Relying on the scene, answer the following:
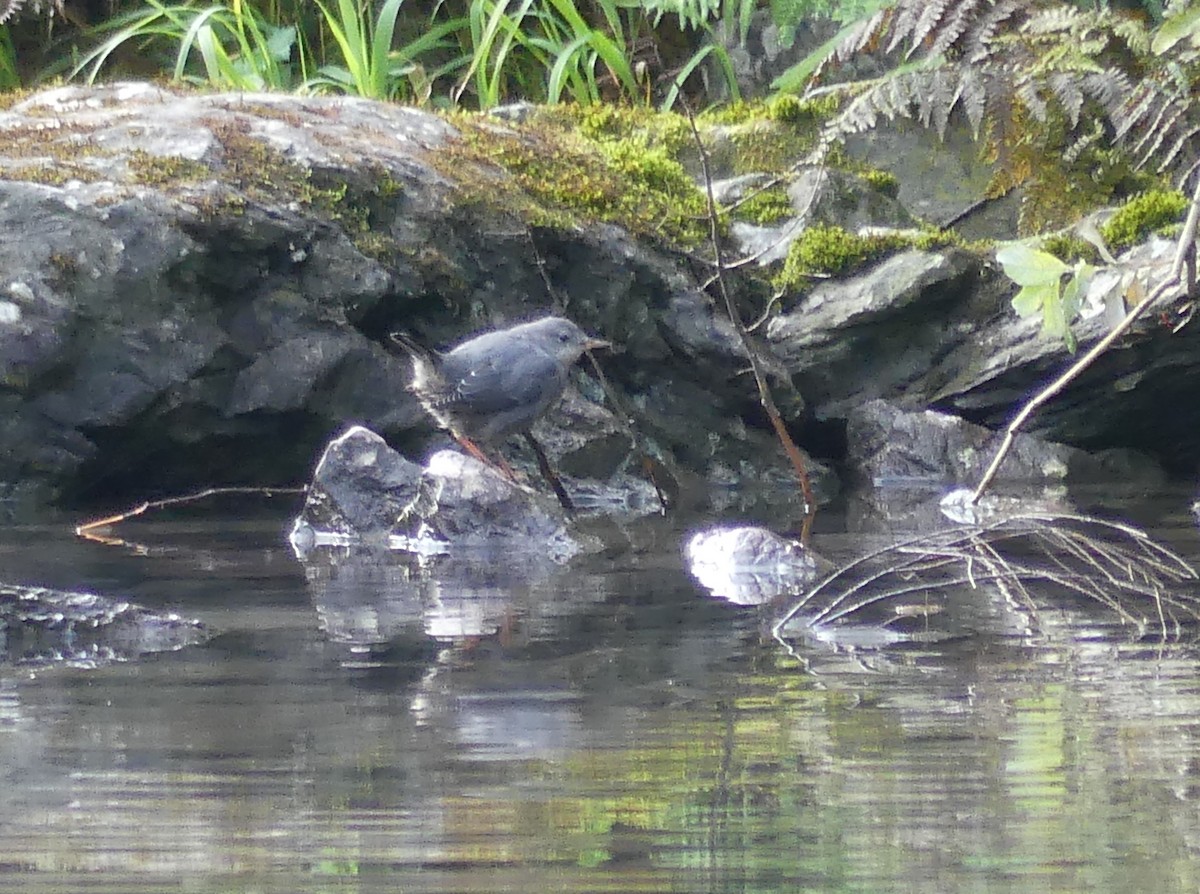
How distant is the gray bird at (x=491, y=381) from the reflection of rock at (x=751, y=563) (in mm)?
1220

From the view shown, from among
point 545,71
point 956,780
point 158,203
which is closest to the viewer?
point 956,780

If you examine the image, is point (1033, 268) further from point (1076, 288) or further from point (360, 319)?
point (360, 319)

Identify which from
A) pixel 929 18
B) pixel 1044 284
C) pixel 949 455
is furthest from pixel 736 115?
pixel 1044 284

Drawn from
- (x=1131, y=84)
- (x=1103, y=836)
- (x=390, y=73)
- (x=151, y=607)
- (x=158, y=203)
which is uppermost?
(x=390, y=73)

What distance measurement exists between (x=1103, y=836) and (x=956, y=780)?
0.98 feet

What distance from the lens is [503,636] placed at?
11.5ft

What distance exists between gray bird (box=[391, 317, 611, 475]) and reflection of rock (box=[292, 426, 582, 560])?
0.30 metres

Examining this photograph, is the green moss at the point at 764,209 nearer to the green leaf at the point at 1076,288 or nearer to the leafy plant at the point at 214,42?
the leafy plant at the point at 214,42

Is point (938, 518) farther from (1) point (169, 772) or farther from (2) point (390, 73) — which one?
(2) point (390, 73)

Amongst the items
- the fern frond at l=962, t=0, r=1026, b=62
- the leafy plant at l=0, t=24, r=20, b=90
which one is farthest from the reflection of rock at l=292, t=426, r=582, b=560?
the leafy plant at l=0, t=24, r=20, b=90

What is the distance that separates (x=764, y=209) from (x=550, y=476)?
1.90 metres

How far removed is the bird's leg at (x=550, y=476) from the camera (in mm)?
6398

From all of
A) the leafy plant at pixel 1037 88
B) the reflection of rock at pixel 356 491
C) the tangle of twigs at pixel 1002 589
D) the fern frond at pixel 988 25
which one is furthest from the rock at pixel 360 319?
the tangle of twigs at pixel 1002 589

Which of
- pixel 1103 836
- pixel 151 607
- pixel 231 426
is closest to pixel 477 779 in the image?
pixel 1103 836
